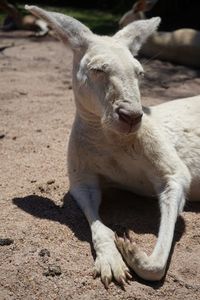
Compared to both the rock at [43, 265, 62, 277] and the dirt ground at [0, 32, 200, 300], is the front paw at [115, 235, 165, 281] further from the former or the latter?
the rock at [43, 265, 62, 277]

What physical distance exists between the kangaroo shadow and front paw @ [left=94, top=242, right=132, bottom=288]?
15 centimetres

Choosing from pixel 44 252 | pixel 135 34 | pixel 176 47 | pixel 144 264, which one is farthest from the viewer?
pixel 176 47

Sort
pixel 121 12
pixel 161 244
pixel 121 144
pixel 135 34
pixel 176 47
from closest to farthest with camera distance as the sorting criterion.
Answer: pixel 161 244 < pixel 121 144 < pixel 135 34 < pixel 176 47 < pixel 121 12

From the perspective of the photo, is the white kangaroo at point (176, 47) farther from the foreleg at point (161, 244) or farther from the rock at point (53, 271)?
the rock at point (53, 271)

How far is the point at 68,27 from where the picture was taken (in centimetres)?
321

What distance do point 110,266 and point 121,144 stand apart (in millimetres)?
758

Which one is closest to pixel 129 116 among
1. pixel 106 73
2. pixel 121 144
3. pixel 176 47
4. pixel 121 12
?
pixel 106 73

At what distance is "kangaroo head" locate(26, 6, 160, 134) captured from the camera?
2.78 meters

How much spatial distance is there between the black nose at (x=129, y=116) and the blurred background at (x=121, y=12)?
7336 millimetres

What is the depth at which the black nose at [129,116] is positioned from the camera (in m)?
2.73

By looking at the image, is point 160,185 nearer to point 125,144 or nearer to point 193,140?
point 125,144

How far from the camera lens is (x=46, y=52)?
828 cm

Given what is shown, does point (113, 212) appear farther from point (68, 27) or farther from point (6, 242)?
point (68, 27)

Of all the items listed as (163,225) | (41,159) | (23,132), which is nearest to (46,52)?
(23,132)
